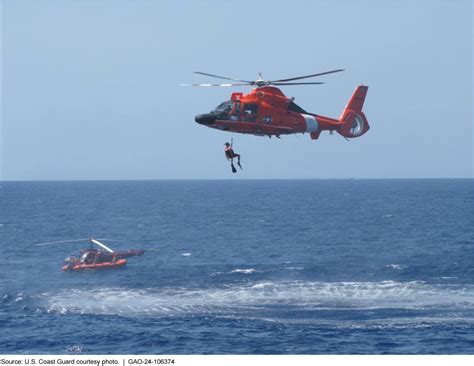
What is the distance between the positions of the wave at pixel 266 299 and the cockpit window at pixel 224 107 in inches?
2380

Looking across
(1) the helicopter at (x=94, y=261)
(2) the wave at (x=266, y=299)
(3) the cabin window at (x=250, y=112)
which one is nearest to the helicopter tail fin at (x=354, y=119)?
(3) the cabin window at (x=250, y=112)

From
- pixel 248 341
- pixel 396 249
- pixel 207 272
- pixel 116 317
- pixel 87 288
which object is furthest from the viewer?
pixel 396 249

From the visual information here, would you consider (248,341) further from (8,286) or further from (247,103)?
(8,286)

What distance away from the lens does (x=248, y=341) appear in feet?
305

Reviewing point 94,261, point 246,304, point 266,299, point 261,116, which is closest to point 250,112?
point 261,116

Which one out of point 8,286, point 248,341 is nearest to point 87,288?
point 8,286

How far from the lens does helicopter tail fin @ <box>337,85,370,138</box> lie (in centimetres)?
5316

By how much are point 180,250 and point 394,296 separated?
7693cm

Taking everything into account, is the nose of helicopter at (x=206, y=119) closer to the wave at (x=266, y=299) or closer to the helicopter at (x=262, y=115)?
the helicopter at (x=262, y=115)

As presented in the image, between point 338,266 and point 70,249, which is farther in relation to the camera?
point 70,249

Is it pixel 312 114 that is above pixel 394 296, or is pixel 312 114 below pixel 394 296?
above

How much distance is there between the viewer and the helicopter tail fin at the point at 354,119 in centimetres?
5316

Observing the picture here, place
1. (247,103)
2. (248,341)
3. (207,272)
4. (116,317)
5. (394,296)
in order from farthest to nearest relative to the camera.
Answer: (207,272) → (394,296) → (116,317) → (248,341) → (247,103)

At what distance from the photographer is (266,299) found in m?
117
